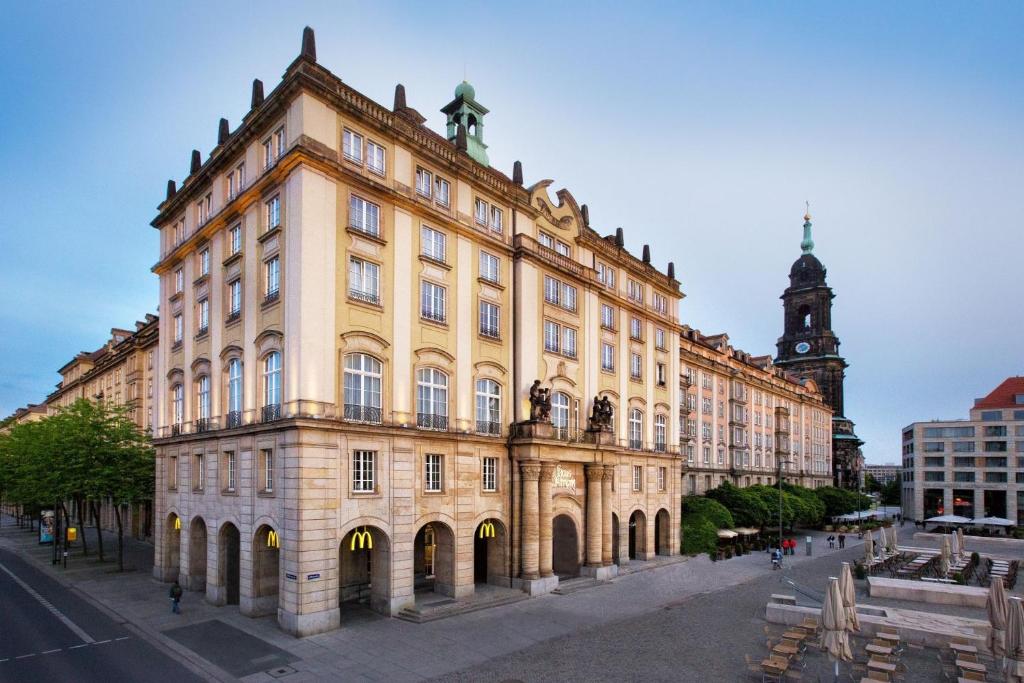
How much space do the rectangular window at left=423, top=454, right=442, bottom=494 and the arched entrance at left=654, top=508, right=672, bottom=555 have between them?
24.4 metres

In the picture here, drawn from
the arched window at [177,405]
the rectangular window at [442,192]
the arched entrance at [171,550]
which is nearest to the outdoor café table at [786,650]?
the rectangular window at [442,192]

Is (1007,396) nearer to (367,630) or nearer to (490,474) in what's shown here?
(490,474)

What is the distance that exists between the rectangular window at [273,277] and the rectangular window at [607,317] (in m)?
24.2

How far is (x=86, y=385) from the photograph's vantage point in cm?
8012

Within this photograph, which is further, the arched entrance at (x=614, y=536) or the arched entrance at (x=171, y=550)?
the arched entrance at (x=614, y=536)

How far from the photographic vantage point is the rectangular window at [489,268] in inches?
1458

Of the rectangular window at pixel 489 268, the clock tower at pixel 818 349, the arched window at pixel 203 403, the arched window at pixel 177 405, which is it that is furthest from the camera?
the clock tower at pixel 818 349

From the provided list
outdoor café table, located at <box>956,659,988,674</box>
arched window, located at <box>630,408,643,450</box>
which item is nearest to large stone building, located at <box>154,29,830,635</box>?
arched window, located at <box>630,408,643,450</box>

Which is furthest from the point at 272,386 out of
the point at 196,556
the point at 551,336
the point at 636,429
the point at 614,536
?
the point at 636,429

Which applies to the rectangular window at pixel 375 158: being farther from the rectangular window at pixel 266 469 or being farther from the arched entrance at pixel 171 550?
the arched entrance at pixel 171 550

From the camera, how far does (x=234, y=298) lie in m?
33.2

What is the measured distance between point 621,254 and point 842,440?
319 feet

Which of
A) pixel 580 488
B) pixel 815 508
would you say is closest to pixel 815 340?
pixel 815 508

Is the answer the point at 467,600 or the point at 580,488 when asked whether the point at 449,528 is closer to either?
the point at 467,600
